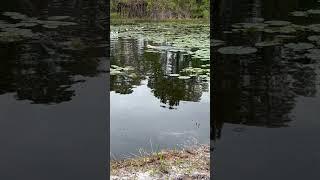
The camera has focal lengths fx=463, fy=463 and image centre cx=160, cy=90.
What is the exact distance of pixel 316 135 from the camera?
217 centimetres

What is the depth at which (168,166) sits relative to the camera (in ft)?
11.4

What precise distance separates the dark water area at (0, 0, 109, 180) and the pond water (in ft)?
6.42

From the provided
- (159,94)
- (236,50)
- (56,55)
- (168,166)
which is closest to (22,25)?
(56,55)

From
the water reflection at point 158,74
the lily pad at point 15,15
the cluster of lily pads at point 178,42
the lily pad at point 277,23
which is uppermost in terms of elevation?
the lily pad at point 15,15

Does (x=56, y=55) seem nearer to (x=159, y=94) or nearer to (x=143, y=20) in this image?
(x=159, y=94)

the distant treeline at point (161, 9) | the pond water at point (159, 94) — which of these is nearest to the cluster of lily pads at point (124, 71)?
the pond water at point (159, 94)

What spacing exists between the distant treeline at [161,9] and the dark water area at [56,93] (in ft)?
45.2

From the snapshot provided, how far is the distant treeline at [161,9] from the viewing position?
15945mm

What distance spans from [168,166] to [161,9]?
43.2 feet

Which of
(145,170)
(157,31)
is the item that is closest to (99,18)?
(145,170)

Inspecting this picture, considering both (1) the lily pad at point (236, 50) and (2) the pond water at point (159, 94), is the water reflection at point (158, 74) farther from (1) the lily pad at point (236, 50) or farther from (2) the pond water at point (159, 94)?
(1) the lily pad at point (236, 50)

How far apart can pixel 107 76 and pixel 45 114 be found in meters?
0.33

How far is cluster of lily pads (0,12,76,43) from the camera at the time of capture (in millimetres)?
2025

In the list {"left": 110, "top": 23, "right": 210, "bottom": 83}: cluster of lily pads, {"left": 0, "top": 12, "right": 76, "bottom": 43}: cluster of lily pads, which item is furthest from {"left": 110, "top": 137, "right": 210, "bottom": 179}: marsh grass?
{"left": 110, "top": 23, "right": 210, "bottom": 83}: cluster of lily pads
